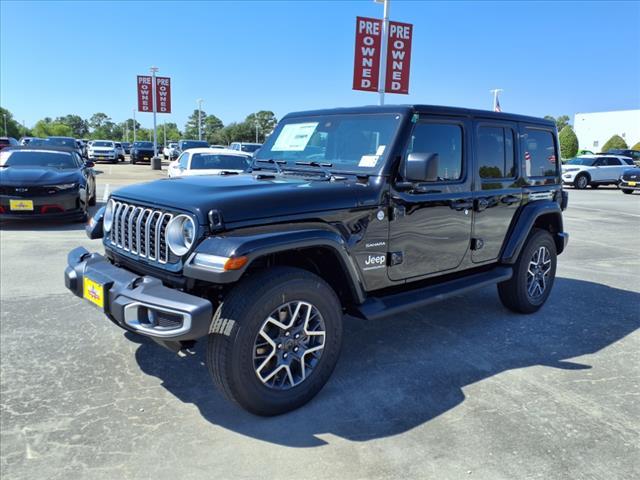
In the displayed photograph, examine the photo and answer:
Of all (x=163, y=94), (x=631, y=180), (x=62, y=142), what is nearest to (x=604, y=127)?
(x=631, y=180)

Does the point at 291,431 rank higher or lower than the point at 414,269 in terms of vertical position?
lower

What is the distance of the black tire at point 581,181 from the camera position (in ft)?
78.0

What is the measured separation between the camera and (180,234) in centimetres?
293

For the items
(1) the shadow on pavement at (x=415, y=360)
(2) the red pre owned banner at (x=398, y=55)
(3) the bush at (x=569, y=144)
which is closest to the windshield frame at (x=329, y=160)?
(1) the shadow on pavement at (x=415, y=360)

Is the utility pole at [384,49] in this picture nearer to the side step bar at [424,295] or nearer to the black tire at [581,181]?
the side step bar at [424,295]

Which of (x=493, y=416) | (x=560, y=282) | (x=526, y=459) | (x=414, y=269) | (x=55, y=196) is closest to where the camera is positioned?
(x=526, y=459)

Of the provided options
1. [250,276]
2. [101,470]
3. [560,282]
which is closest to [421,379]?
[250,276]

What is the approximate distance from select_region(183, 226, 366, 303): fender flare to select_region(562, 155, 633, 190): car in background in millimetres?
23413

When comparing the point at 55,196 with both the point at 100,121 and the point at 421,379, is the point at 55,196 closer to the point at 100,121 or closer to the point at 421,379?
→ the point at 421,379

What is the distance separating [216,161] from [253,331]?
999 cm

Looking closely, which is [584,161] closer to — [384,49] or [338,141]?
[384,49]

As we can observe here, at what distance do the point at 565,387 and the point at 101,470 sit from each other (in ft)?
9.89

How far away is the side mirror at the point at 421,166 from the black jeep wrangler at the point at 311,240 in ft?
0.03

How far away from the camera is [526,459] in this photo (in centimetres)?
270
